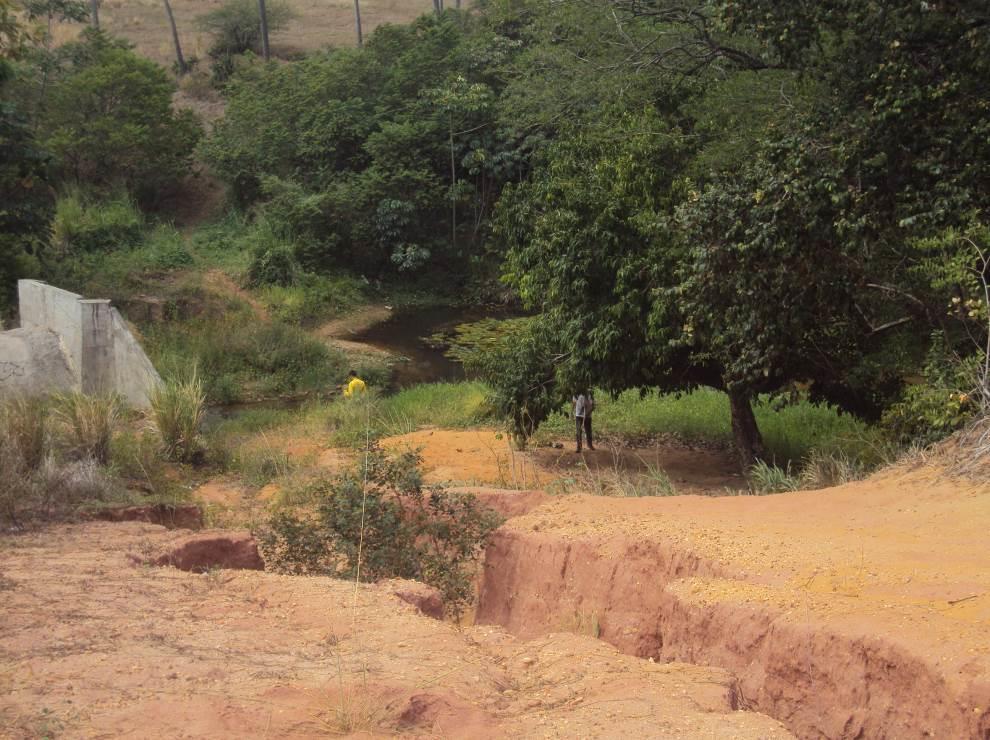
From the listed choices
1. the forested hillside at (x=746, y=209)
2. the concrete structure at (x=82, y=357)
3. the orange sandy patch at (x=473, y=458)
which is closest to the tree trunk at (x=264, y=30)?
the forested hillside at (x=746, y=209)

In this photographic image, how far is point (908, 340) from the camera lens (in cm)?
1195

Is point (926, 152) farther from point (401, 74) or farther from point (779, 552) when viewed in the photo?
point (401, 74)

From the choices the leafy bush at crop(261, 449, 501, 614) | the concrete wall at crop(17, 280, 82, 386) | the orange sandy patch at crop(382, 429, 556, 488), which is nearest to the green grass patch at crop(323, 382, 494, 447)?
the orange sandy patch at crop(382, 429, 556, 488)

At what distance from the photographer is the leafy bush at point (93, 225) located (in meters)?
32.3

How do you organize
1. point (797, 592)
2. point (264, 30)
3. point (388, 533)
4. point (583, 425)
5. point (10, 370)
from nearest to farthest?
1. point (797, 592)
2. point (388, 533)
3. point (583, 425)
4. point (10, 370)
5. point (264, 30)

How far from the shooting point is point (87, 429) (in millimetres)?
12688

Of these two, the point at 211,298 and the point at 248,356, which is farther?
the point at 211,298

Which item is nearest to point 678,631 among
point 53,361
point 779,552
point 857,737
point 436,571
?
point 779,552

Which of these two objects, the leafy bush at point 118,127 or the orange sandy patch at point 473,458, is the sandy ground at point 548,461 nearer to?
the orange sandy patch at point 473,458

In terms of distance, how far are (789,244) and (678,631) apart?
580cm

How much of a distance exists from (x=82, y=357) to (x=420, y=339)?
13.0 m

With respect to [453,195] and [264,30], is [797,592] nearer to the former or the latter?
[453,195]

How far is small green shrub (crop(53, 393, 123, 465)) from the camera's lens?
12.5 m

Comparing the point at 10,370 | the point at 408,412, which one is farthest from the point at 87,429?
the point at 408,412
